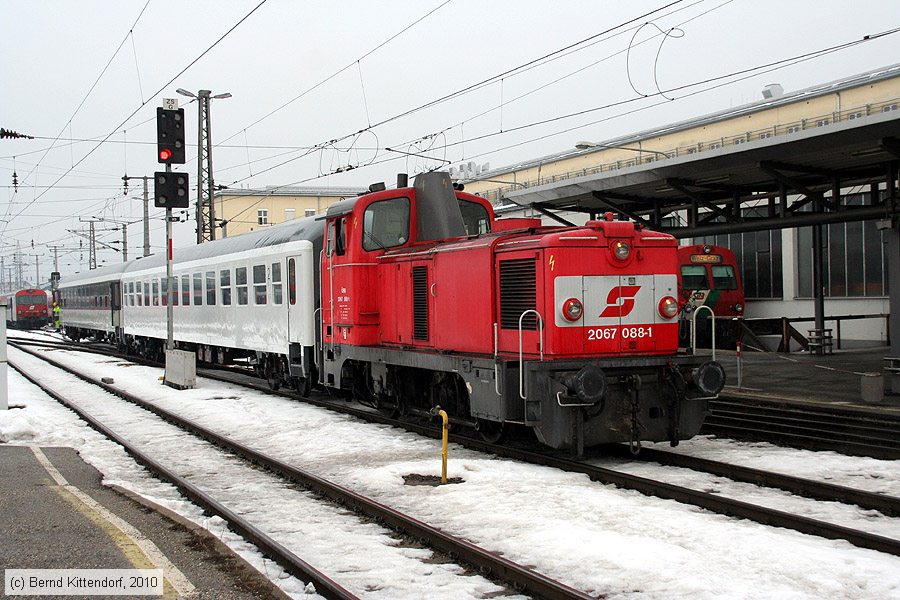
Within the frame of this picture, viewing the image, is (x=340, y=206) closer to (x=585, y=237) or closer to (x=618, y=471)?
(x=585, y=237)

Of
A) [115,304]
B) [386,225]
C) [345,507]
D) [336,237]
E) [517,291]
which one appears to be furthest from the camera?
[115,304]

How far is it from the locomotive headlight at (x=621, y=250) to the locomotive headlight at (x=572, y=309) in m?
0.74

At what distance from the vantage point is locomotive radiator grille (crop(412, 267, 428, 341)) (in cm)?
1123

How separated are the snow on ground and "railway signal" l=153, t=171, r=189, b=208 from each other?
6929mm

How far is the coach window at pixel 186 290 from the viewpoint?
74.6 feet

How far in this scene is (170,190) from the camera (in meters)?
18.5

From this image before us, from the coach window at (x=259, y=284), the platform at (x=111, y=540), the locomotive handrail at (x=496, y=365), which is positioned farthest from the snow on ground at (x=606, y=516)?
the coach window at (x=259, y=284)

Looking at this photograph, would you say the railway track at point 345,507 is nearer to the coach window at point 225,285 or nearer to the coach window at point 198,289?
the coach window at point 225,285

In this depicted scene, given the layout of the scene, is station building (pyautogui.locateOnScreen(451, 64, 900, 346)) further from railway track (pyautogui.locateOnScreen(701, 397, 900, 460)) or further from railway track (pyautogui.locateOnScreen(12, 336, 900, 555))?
railway track (pyautogui.locateOnScreen(12, 336, 900, 555))

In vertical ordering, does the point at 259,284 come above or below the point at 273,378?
above

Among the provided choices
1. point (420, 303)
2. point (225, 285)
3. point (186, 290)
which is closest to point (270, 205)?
point (186, 290)

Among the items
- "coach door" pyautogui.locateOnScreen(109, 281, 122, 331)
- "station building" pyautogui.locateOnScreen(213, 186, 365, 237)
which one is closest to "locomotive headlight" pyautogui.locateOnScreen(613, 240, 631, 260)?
"coach door" pyautogui.locateOnScreen(109, 281, 122, 331)

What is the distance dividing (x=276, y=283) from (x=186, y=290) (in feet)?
23.9

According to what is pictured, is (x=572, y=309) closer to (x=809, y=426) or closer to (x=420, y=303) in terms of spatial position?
(x=420, y=303)
